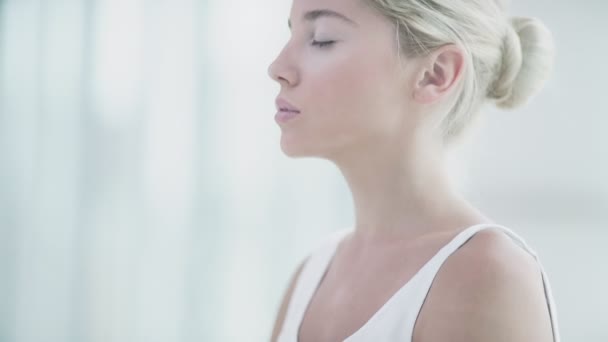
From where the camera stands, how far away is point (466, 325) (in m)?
0.67

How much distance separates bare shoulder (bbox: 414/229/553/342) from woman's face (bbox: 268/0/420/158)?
0.20 meters

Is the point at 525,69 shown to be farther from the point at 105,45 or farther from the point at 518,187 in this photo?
the point at 105,45

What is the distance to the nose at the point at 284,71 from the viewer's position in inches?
32.5

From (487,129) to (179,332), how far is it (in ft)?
3.19

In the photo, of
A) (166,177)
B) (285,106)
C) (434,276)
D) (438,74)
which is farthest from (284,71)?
(166,177)

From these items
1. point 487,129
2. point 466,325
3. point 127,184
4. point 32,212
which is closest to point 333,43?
point 466,325

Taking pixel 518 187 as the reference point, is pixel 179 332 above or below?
below

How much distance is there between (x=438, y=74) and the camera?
0.82 m

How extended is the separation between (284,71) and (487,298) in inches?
14.9

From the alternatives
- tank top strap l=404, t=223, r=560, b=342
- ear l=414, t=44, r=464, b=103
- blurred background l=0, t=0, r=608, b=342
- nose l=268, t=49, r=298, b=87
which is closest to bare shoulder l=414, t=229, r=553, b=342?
tank top strap l=404, t=223, r=560, b=342

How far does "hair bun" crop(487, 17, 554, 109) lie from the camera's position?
86 centimetres

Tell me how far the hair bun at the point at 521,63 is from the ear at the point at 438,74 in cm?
9

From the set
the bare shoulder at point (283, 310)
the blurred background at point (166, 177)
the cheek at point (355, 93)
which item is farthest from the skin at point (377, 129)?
the blurred background at point (166, 177)

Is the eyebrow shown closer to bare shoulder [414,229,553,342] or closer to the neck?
the neck
